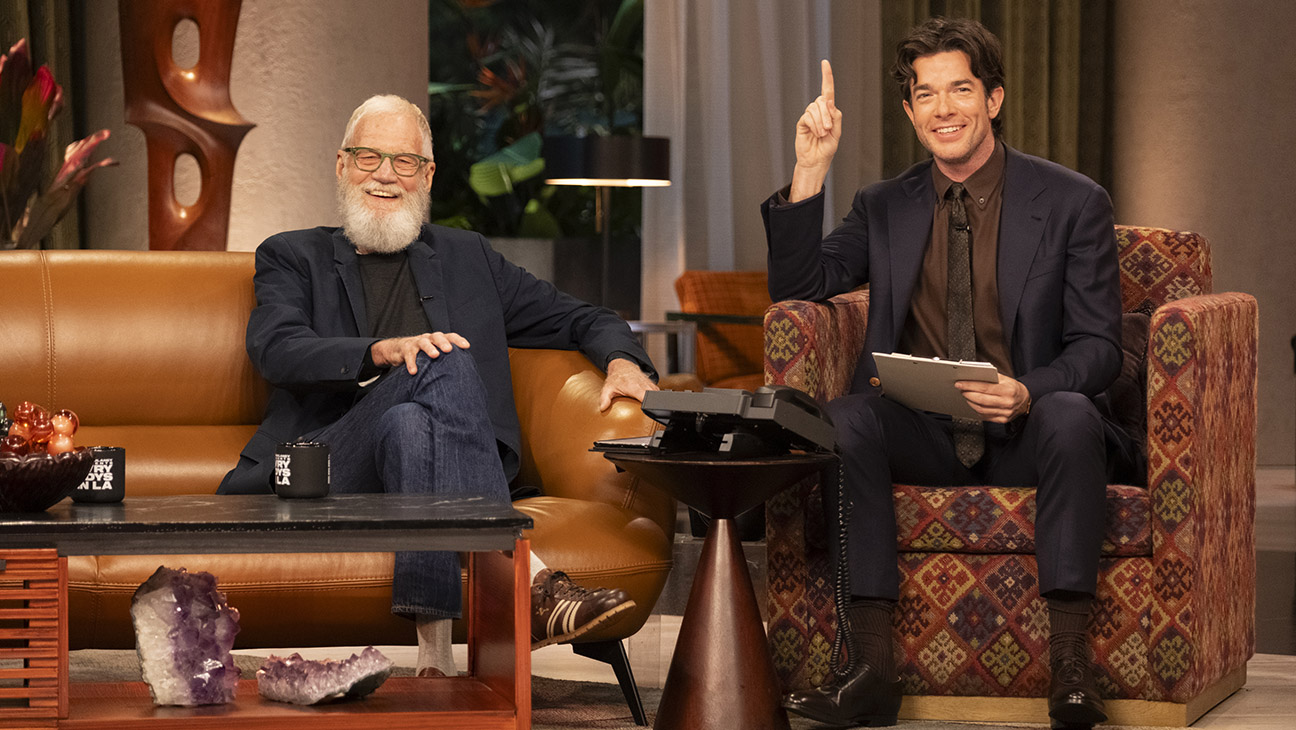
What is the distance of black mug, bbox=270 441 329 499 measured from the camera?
2031 mm

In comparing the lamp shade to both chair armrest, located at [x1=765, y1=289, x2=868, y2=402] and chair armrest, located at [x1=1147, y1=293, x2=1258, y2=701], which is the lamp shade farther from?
chair armrest, located at [x1=1147, y1=293, x2=1258, y2=701]

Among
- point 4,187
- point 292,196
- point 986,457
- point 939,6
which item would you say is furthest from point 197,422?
point 939,6

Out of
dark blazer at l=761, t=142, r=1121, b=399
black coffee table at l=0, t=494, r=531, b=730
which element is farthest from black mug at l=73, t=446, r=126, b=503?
dark blazer at l=761, t=142, r=1121, b=399

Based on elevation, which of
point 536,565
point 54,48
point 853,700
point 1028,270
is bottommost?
point 853,700

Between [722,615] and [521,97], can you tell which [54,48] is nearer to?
[521,97]

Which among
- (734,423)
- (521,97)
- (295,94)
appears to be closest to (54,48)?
(295,94)

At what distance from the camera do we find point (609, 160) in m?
5.94

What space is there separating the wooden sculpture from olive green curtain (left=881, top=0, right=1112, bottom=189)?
A: 4106mm

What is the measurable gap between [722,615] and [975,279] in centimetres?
82

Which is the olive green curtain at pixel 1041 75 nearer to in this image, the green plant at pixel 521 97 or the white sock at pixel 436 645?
the green plant at pixel 521 97

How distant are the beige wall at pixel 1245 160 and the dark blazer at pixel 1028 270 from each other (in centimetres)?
437

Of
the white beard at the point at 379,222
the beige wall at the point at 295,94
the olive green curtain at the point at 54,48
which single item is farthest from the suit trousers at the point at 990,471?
the olive green curtain at the point at 54,48

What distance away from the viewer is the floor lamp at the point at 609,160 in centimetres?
592

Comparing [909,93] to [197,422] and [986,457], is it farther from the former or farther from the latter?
[197,422]
